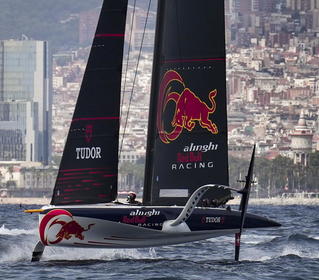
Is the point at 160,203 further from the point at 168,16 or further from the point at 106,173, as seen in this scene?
the point at 168,16

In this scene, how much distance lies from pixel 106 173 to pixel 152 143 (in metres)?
1.11

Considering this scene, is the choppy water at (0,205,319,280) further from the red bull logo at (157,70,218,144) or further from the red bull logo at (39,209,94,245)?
the red bull logo at (157,70,218,144)

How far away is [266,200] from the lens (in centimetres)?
14900

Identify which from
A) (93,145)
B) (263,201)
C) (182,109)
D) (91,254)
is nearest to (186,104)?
(182,109)

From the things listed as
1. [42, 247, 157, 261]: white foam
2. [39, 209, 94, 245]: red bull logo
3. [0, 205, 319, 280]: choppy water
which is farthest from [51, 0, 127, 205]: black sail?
[42, 247, 157, 261]: white foam

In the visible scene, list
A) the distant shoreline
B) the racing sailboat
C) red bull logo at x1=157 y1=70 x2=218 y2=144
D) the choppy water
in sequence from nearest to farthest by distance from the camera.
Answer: the choppy water, the racing sailboat, red bull logo at x1=157 y1=70 x2=218 y2=144, the distant shoreline

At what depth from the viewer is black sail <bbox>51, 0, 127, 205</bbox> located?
3092cm

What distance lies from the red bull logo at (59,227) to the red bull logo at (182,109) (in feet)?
8.16

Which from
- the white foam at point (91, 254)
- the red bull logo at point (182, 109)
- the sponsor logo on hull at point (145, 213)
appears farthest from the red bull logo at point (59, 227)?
the red bull logo at point (182, 109)

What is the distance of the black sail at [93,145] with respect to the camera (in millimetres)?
30922

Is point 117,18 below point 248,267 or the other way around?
the other way around

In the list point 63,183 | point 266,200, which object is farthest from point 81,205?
point 266,200

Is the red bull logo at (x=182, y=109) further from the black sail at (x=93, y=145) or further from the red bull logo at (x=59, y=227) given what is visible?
the red bull logo at (x=59, y=227)

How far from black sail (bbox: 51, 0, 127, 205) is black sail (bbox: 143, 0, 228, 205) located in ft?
2.48
